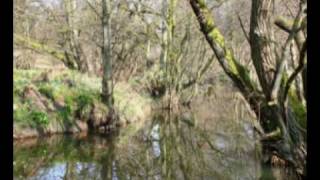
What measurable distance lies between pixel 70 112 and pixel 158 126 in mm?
4722

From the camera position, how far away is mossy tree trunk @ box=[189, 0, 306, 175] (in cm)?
620

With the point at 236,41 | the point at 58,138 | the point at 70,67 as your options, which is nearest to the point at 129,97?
the point at 70,67

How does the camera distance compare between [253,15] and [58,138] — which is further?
[58,138]

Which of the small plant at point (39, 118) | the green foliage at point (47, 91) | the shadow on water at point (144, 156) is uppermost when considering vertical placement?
the green foliage at point (47, 91)

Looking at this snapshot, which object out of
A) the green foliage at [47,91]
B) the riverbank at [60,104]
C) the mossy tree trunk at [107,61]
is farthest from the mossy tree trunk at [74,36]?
the green foliage at [47,91]

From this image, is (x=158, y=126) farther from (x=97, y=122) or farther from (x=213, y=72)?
(x=213, y=72)

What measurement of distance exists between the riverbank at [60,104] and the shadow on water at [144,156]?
77 centimetres

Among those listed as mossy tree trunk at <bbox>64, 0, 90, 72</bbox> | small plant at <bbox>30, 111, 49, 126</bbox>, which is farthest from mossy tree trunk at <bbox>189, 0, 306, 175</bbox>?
mossy tree trunk at <bbox>64, 0, 90, 72</bbox>

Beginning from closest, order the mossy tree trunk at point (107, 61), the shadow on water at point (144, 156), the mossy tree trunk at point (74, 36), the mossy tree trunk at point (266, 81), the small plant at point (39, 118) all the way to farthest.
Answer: the mossy tree trunk at point (266, 81), the shadow on water at point (144, 156), the small plant at point (39, 118), the mossy tree trunk at point (107, 61), the mossy tree trunk at point (74, 36)

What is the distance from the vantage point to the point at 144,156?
12992 mm

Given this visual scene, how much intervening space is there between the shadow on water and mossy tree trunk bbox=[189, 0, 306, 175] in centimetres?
318

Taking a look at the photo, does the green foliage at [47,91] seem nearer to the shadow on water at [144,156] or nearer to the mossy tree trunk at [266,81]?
the shadow on water at [144,156]

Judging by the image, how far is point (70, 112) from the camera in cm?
1734

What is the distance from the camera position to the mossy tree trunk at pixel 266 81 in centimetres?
620
